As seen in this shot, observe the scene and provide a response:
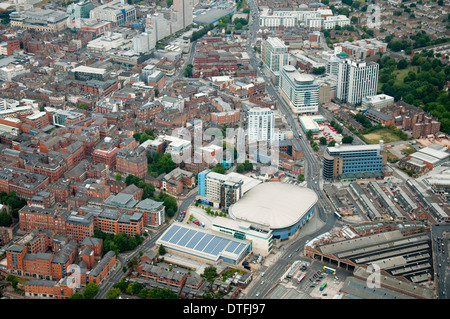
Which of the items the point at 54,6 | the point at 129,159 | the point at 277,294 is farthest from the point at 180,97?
the point at 54,6

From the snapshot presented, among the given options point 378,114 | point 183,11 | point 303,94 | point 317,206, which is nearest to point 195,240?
point 317,206

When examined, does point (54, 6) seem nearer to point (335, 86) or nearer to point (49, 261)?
point (335, 86)

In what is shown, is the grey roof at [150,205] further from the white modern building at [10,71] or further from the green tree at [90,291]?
the white modern building at [10,71]

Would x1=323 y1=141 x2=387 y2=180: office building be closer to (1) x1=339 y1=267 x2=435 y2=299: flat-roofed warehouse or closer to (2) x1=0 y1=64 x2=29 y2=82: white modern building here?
(1) x1=339 y1=267 x2=435 y2=299: flat-roofed warehouse

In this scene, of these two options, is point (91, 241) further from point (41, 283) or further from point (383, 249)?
point (383, 249)

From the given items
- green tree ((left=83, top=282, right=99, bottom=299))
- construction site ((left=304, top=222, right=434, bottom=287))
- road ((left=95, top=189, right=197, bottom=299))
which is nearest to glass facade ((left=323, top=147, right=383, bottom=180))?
construction site ((left=304, top=222, right=434, bottom=287))
